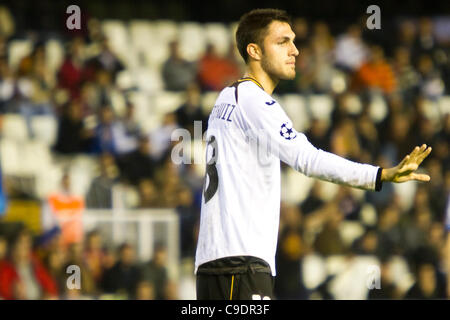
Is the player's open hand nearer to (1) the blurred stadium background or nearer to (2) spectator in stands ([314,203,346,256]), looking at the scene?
(1) the blurred stadium background

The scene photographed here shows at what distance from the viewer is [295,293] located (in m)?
11.5

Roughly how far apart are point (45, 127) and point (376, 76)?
5145mm

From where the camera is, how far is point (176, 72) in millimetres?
14680

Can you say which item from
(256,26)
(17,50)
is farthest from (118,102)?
(256,26)

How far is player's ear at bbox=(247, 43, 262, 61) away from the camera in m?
5.34

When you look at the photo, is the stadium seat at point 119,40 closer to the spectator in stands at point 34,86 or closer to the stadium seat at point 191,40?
the stadium seat at point 191,40

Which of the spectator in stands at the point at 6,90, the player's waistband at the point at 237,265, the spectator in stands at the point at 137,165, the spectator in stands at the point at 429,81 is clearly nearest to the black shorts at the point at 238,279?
the player's waistband at the point at 237,265

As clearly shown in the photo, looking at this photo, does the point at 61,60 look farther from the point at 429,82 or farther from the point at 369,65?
the point at 429,82

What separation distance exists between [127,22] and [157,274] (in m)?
6.19

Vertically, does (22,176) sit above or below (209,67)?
below

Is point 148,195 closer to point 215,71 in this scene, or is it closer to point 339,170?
point 215,71

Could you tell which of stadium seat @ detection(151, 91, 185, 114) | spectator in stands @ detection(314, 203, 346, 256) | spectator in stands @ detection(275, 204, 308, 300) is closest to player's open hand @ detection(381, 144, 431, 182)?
spectator in stands @ detection(275, 204, 308, 300)

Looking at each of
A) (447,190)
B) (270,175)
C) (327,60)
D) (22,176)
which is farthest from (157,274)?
(270,175)

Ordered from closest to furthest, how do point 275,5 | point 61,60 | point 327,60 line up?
point 61,60 < point 327,60 < point 275,5
